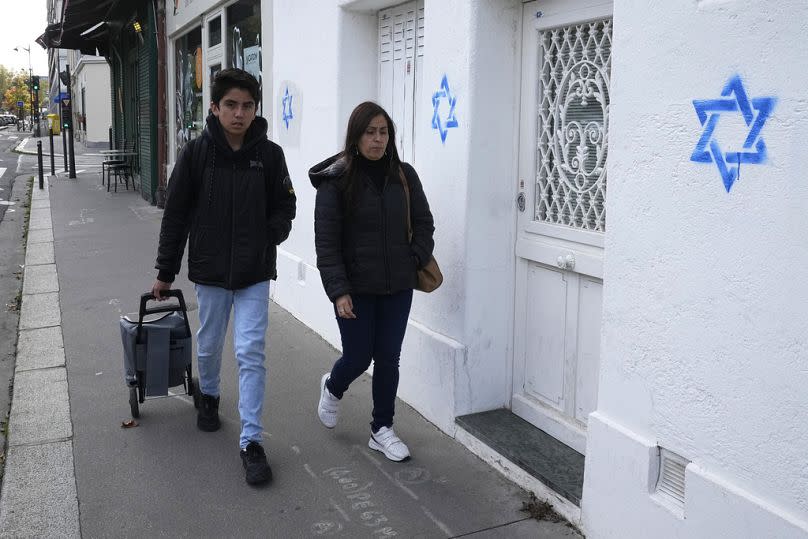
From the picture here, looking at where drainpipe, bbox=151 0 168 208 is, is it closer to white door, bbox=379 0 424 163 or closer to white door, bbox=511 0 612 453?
white door, bbox=379 0 424 163

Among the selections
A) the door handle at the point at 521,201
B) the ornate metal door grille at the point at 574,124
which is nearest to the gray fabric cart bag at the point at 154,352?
the door handle at the point at 521,201

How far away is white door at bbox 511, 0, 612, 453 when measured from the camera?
4164mm

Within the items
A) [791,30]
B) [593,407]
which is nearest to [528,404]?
[593,407]

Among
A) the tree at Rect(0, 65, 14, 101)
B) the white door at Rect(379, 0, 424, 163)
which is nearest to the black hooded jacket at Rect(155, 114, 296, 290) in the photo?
the white door at Rect(379, 0, 424, 163)

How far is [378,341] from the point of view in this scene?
4551 millimetres

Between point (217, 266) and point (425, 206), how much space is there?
3.69ft

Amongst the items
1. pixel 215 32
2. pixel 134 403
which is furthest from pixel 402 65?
pixel 215 32

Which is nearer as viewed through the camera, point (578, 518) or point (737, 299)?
point (737, 299)

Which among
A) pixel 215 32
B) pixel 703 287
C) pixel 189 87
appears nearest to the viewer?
pixel 703 287

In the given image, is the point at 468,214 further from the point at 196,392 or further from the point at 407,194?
the point at 196,392

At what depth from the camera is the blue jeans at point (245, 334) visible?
174 inches

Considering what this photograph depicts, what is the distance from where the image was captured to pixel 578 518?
3812 millimetres

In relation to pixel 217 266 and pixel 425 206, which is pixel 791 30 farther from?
pixel 217 266

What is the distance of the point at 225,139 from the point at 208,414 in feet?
5.39
